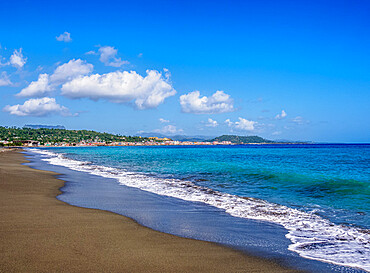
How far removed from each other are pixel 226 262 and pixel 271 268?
83 centimetres

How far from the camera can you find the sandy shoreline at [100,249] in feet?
16.4

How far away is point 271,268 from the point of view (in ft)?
17.3

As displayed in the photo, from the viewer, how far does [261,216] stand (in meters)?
9.77

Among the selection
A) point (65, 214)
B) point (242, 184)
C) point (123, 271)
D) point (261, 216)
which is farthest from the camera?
point (242, 184)

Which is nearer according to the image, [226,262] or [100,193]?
[226,262]

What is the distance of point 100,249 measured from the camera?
19.1 feet

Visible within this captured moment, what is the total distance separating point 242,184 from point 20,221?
44.5 feet

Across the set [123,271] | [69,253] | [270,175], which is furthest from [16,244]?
[270,175]

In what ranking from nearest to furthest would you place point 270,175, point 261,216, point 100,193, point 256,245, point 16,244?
point 16,244 < point 256,245 < point 261,216 < point 100,193 < point 270,175

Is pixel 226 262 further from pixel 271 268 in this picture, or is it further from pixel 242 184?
pixel 242 184

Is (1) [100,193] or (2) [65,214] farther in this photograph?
(1) [100,193]

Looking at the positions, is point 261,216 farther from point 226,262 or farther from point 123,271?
point 123,271

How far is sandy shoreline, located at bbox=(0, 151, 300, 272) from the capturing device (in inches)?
197

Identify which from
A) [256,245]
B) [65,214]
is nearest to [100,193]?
[65,214]
